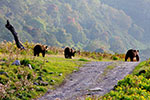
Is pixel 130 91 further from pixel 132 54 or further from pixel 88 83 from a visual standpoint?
pixel 132 54

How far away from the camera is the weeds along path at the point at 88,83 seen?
1238 cm

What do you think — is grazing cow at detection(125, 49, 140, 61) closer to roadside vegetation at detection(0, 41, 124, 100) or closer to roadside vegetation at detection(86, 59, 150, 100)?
roadside vegetation at detection(0, 41, 124, 100)

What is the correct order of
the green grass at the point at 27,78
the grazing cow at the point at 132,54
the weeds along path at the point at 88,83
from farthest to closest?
1. the grazing cow at the point at 132,54
2. the weeds along path at the point at 88,83
3. the green grass at the point at 27,78

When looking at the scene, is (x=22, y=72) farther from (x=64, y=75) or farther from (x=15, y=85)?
(x=64, y=75)

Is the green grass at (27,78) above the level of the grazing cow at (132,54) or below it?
below

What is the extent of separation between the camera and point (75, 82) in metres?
15.2

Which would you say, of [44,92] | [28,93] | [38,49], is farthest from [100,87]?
[38,49]

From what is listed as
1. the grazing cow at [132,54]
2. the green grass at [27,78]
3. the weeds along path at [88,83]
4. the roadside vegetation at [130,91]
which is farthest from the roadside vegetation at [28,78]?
the grazing cow at [132,54]

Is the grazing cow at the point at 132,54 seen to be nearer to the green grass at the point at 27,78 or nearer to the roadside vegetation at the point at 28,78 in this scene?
the roadside vegetation at the point at 28,78

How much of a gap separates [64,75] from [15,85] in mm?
4986

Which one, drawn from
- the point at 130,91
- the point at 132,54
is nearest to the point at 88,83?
the point at 130,91

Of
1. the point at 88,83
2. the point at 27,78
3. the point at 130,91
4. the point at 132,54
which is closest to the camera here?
the point at 130,91

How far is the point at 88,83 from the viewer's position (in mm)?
14641

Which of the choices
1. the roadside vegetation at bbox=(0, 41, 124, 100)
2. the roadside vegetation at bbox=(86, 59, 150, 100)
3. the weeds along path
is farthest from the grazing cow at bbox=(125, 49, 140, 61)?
the roadside vegetation at bbox=(86, 59, 150, 100)
